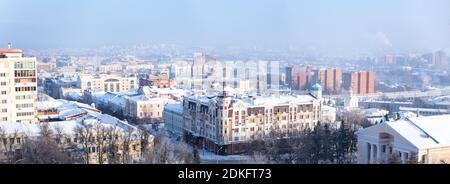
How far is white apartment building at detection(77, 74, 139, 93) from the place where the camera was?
9836 mm

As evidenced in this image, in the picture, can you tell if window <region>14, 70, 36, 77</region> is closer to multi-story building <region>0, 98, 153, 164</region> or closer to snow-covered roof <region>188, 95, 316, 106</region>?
multi-story building <region>0, 98, 153, 164</region>

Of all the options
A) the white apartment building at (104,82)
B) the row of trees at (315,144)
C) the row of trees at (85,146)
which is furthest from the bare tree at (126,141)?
the white apartment building at (104,82)

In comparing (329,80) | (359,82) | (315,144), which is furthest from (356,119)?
(329,80)

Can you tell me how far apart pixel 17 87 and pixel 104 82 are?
5153 millimetres

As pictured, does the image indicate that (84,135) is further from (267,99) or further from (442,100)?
(442,100)

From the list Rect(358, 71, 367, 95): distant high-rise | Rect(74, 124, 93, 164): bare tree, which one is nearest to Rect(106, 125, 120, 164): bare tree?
Rect(74, 124, 93, 164): bare tree

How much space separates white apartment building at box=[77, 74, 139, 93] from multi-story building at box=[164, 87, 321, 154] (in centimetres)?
434

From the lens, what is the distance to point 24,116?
15.8ft

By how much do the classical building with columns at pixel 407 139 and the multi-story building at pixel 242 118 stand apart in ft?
6.39

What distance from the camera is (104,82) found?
391 inches

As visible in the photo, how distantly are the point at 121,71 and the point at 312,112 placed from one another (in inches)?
193

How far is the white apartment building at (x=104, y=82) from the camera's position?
32.3 feet

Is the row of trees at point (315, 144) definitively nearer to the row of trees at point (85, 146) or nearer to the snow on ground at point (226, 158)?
the snow on ground at point (226, 158)
